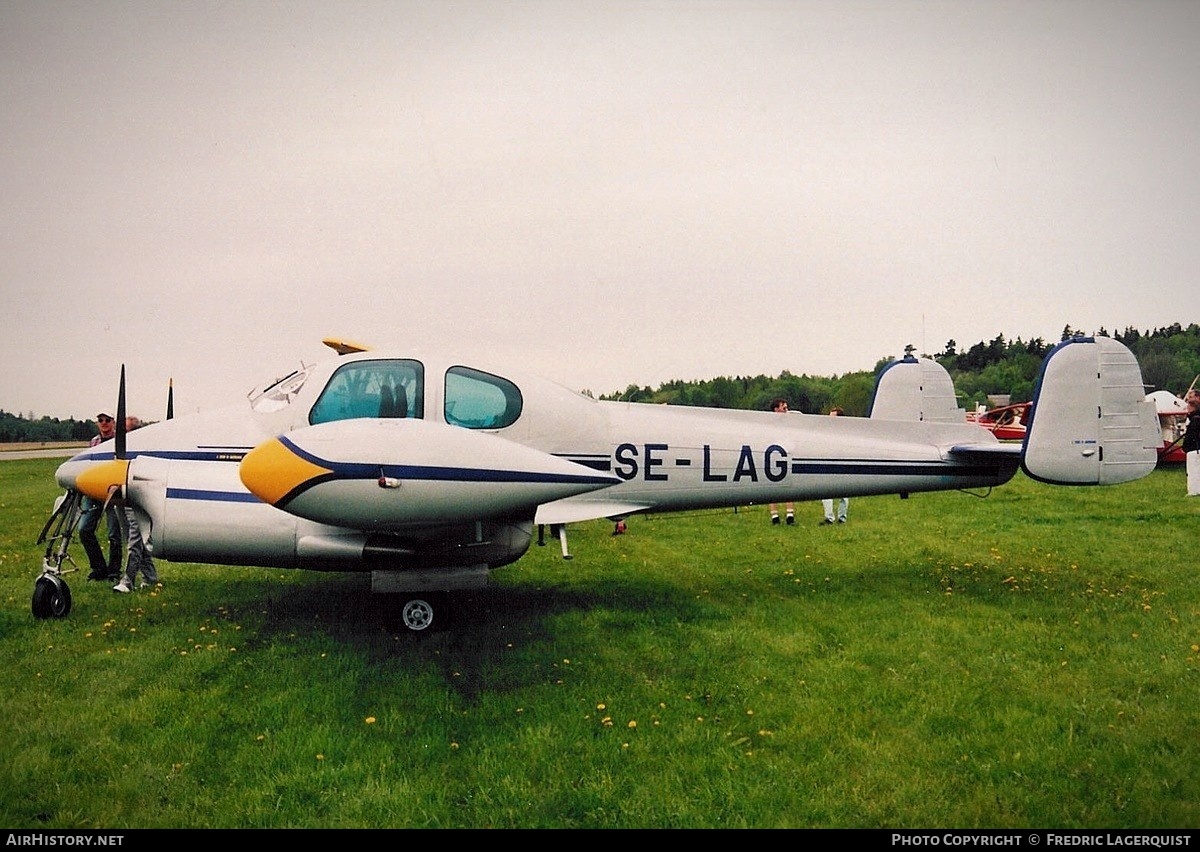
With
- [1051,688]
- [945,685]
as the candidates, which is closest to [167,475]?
[945,685]

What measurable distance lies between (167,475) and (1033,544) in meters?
9.95

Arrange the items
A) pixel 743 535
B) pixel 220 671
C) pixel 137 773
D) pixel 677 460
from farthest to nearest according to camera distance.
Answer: pixel 743 535 < pixel 677 460 < pixel 220 671 < pixel 137 773

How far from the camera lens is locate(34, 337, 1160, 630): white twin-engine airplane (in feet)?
15.5

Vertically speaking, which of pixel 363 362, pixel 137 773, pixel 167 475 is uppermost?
pixel 363 362

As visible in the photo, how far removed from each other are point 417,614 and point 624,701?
2.07 metres

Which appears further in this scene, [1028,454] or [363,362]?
[1028,454]

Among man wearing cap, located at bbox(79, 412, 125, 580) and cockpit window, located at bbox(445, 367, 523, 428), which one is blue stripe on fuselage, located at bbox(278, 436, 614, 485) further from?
man wearing cap, located at bbox(79, 412, 125, 580)

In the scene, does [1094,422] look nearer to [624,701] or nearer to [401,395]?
[624,701]

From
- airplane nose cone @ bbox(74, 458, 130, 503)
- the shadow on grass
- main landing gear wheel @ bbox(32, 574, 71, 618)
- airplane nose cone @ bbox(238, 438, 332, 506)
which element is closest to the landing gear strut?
main landing gear wheel @ bbox(32, 574, 71, 618)

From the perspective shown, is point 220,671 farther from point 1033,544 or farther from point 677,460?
point 1033,544

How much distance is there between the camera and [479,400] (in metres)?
6.11

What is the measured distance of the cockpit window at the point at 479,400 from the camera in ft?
19.7

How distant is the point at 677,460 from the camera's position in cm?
Result: 663

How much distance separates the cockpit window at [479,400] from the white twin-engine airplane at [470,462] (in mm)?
12
